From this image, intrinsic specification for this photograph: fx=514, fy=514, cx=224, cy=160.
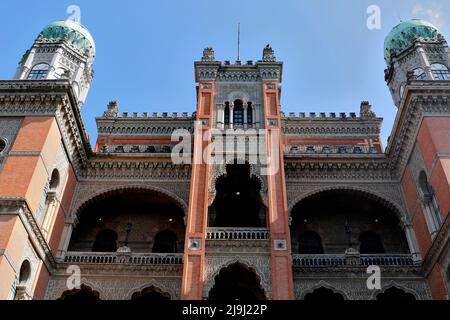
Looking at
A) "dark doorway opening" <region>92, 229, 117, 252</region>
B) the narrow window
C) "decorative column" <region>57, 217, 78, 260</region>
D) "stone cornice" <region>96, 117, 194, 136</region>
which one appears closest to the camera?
"decorative column" <region>57, 217, 78, 260</region>

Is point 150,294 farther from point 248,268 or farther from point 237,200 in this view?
point 237,200

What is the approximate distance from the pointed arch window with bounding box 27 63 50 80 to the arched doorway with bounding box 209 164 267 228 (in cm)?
1128

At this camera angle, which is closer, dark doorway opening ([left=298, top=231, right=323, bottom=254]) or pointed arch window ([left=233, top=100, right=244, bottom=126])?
dark doorway opening ([left=298, top=231, right=323, bottom=254])

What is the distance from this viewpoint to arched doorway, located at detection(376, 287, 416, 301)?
19041 millimetres

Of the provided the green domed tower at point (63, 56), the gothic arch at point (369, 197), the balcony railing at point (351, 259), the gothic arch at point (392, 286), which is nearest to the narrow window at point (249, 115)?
the gothic arch at point (369, 197)

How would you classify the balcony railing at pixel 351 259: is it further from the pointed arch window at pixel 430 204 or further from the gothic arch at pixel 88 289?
the gothic arch at pixel 88 289

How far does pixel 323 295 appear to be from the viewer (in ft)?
65.3

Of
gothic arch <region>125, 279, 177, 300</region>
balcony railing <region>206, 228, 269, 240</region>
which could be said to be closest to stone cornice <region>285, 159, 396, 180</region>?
balcony railing <region>206, 228, 269, 240</region>

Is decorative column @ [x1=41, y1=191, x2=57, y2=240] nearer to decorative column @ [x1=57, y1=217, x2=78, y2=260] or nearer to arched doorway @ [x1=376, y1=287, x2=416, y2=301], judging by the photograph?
decorative column @ [x1=57, y1=217, x2=78, y2=260]

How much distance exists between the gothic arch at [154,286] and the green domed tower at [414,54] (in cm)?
1478

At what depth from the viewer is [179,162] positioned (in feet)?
74.1

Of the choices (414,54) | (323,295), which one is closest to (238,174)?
(323,295)

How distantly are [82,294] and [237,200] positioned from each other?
757 cm

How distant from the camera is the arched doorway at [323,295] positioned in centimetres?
1930
